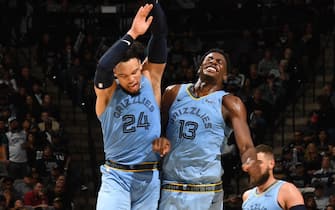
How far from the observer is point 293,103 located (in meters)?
13.2

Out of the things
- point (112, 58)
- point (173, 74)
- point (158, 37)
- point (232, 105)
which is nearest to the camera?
point (112, 58)

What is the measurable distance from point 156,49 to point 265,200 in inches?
66.9

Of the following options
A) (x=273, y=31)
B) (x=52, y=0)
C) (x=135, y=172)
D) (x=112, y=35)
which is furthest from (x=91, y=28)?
(x=135, y=172)

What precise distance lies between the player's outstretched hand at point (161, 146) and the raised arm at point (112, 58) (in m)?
0.49

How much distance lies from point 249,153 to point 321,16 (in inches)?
375

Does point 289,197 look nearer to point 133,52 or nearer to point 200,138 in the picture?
point 200,138

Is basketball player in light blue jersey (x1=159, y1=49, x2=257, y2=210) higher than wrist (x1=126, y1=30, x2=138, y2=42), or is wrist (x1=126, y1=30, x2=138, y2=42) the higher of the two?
wrist (x1=126, y1=30, x2=138, y2=42)

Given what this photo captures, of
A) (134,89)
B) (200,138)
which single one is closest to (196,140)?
(200,138)

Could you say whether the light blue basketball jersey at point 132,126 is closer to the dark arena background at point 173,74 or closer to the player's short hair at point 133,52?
the player's short hair at point 133,52

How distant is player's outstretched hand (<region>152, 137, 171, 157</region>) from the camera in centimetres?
559

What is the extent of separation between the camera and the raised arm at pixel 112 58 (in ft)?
18.0

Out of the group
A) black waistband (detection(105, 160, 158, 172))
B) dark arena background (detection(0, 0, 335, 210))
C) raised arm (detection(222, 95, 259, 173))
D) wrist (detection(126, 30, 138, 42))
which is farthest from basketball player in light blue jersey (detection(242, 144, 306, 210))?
dark arena background (detection(0, 0, 335, 210))

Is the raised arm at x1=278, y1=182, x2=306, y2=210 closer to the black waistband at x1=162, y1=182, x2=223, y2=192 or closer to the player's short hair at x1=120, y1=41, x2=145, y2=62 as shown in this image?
the black waistband at x1=162, y1=182, x2=223, y2=192

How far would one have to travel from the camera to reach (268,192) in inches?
265
